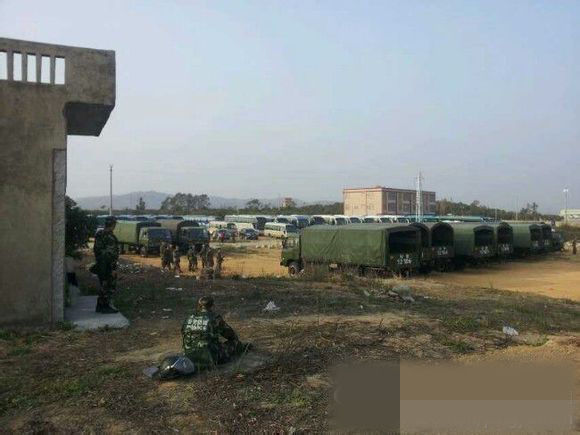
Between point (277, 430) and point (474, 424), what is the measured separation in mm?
1859

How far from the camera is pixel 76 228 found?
19672 millimetres

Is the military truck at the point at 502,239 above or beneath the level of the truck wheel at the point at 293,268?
above

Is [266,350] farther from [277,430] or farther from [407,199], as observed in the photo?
[407,199]

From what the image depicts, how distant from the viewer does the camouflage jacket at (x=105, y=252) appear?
9812 mm

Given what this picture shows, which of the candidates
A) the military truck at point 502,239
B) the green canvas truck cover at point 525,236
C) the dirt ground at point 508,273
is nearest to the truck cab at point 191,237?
the dirt ground at point 508,273

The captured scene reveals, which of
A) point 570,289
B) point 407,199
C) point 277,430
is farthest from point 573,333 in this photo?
point 407,199

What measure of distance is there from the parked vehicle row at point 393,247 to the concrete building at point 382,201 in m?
58.5

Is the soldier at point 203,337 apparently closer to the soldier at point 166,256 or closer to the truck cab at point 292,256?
the soldier at point 166,256

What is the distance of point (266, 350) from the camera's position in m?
7.41

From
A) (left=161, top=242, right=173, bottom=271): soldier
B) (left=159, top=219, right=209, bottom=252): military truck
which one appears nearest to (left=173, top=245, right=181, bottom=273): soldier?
(left=161, top=242, right=173, bottom=271): soldier

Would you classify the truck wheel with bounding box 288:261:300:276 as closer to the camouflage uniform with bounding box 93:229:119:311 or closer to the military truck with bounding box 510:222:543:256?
the camouflage uniform with bounding box 93:229:119:311

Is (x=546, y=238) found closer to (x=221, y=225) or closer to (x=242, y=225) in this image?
(x=242, y=225)

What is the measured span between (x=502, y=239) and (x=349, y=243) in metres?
13.6

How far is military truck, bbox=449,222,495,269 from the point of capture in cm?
2684
